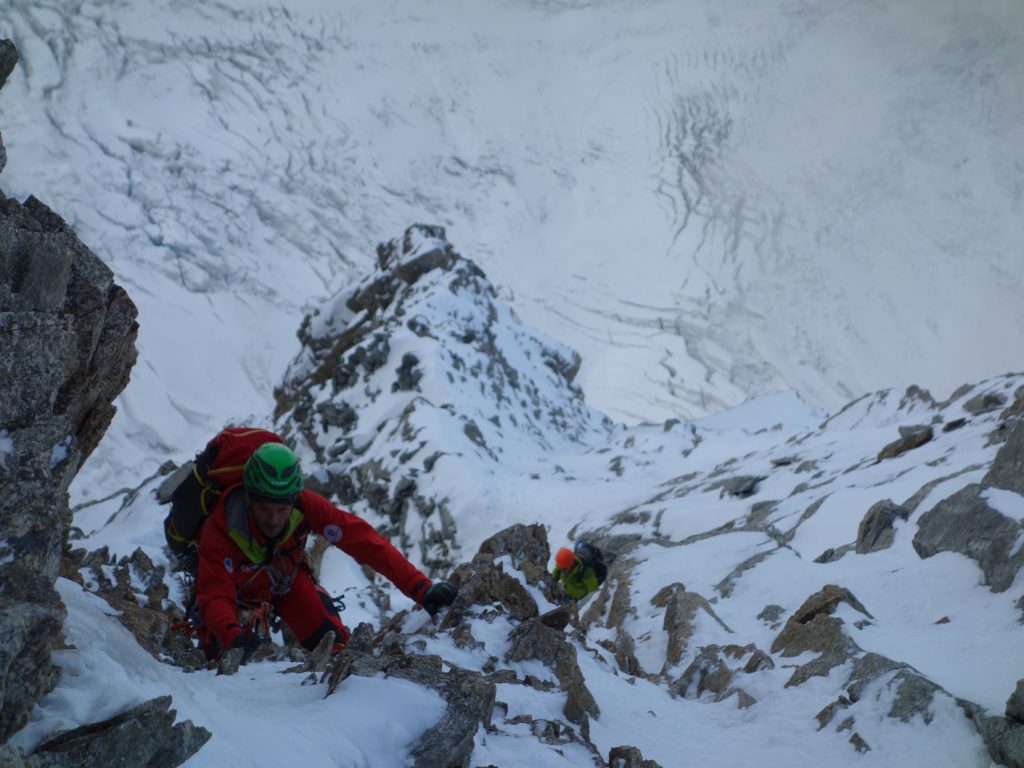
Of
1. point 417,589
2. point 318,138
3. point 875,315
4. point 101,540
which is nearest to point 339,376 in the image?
point 101,540

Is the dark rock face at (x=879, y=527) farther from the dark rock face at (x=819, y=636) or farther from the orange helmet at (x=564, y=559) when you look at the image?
the orange helmet at (x=564, y=559)

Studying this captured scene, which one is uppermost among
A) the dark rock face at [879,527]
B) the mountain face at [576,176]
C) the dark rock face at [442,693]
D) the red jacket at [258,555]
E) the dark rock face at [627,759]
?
the mountain face at [576,176]

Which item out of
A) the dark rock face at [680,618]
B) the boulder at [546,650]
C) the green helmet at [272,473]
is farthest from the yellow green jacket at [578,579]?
the green helmet at [272,473]

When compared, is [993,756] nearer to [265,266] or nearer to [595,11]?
[265,266]

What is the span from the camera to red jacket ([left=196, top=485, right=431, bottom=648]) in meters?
3.89

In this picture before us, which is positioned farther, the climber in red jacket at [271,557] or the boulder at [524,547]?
the boulder at [524,547]

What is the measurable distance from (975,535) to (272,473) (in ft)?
14.5

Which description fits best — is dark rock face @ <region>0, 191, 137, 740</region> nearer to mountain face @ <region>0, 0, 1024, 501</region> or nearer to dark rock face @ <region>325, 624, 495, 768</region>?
dark rock face @ <region>325, 624, 495, 768</region>

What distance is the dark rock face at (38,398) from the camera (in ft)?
6.24

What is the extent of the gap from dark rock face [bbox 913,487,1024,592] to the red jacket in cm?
338

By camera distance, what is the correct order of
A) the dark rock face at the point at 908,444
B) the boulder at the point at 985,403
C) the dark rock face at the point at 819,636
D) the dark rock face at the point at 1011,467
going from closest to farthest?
1. the dark rock face at the point at 819,636
2. the dark rock face at the point at 1011,467
3. the dark rock face at the point at 908,444
4. the boulder at the point at 985,403

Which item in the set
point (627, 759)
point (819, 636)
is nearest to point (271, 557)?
point (627, 759)

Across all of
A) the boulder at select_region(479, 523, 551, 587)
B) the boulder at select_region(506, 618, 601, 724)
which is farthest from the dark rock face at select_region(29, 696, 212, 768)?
the boulder at select_region(479, 523, 551, 587)

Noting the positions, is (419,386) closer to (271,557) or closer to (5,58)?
(271,557)
